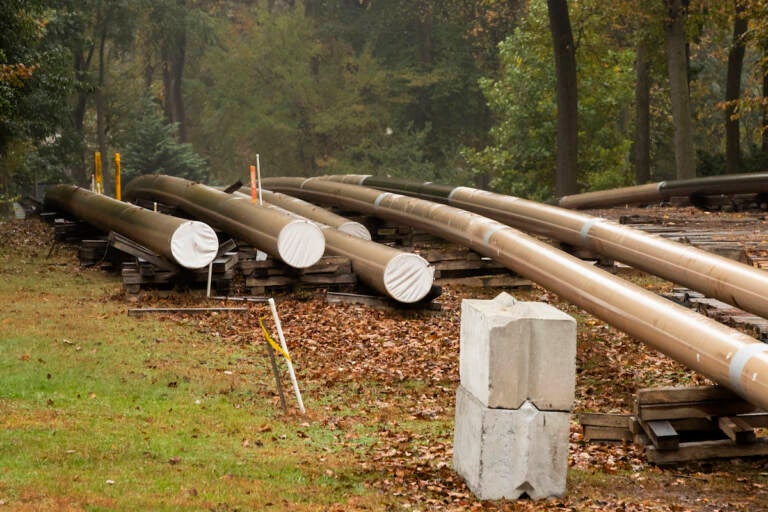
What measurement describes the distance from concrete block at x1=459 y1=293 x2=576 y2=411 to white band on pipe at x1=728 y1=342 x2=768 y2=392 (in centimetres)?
142

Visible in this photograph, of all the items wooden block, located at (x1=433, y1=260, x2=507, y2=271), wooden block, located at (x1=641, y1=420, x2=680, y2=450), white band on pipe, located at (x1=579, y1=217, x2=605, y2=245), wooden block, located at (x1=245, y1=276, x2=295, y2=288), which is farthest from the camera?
wooden block, located at (x1=433, y1=260, x2=507, y2=271)

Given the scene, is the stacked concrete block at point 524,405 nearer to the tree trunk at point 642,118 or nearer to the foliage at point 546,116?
the tree trunk at point 642,118

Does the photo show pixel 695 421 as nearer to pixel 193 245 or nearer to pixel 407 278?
pixel 407 278

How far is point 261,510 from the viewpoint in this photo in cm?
774

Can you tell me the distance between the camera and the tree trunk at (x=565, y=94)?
28.1 meters

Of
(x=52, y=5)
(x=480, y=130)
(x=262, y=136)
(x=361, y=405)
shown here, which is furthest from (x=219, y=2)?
(x=361, y=405)

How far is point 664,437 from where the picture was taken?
9.14 meters

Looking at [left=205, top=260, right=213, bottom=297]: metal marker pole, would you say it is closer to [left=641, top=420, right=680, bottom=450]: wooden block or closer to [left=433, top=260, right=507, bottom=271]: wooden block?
[left=433, top=260, right=507, bottom=271]: wooden block

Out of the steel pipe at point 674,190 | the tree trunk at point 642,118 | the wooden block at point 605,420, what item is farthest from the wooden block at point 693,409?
the tree trunk at point 642,118

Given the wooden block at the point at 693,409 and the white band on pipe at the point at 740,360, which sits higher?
the white band on pipe at the point at 740,360

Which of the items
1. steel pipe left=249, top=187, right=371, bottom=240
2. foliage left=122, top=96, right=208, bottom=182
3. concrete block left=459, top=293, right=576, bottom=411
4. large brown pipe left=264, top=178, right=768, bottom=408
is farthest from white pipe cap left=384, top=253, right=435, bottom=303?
foliage left=122, top=96, right=208, bottom=182

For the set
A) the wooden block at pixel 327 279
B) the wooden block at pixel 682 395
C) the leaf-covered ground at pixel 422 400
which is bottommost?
the leaf-covered ground at pixel 422 400

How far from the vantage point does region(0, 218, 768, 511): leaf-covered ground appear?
8500mm

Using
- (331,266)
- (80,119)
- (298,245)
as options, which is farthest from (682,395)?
(80,119)
